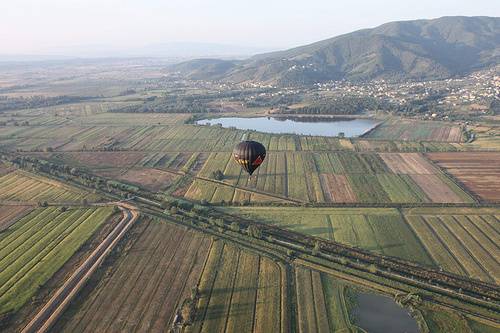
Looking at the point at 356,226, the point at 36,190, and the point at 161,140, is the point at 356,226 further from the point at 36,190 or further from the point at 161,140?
the point at 161,140

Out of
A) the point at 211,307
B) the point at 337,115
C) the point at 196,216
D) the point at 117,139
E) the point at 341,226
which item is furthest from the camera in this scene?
the point at 337,115

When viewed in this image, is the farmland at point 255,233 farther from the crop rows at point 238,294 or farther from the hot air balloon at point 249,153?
the hot air balloon at point 249,153

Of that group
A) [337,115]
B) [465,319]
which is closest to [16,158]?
[465,319]

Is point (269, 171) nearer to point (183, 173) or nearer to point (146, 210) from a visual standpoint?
point (183, 173)

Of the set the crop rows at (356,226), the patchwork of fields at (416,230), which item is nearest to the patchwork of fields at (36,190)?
the patchwork of fields at (416,230)

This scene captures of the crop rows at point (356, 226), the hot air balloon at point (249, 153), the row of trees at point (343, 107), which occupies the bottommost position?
the row of trees at point (343, 107)

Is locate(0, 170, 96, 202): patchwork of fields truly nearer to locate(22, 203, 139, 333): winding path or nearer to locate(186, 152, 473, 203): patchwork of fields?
locate(22, 203, 139, 333): winding path

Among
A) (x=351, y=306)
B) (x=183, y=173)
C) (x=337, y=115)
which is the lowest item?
(x=337, y=115)
